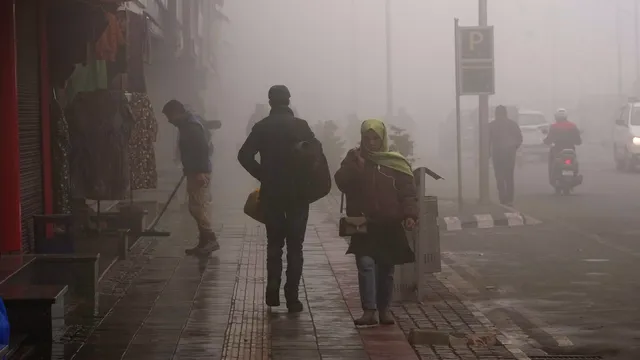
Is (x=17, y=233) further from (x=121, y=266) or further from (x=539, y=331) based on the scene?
(x=539, y=331)

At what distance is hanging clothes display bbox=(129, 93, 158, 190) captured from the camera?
13.5 m

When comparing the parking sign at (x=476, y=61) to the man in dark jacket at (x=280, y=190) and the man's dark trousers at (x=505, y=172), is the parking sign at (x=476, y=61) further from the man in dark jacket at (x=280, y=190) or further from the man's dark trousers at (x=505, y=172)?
the man in dark jacket at (x=280, y=190)

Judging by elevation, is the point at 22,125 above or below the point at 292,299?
above

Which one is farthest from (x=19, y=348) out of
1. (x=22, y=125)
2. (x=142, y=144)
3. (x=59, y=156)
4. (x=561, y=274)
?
(x=561, y=274)

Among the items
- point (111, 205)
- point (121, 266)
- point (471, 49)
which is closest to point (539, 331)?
point (121, 266)

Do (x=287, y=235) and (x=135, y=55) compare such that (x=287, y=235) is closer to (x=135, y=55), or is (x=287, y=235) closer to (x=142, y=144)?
(x=142, y=144)

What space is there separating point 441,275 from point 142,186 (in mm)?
3506

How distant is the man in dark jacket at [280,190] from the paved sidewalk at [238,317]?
288 mm

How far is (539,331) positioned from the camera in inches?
371

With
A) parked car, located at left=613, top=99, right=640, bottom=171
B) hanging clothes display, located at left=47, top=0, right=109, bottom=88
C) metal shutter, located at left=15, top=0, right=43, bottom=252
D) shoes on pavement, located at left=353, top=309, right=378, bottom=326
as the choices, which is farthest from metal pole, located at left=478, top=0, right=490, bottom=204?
shoes on pavement, located at left=353, top=309, right=378, bottom=326

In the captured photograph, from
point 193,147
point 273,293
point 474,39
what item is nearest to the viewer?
point 273,293

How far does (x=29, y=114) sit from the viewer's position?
1192cm

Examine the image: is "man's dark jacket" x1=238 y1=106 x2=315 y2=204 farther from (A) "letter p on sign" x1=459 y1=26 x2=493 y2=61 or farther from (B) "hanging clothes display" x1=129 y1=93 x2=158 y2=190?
(A) "letter p on sign" x1=459 y1=26 x2=493 y2=61

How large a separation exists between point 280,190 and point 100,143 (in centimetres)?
357
